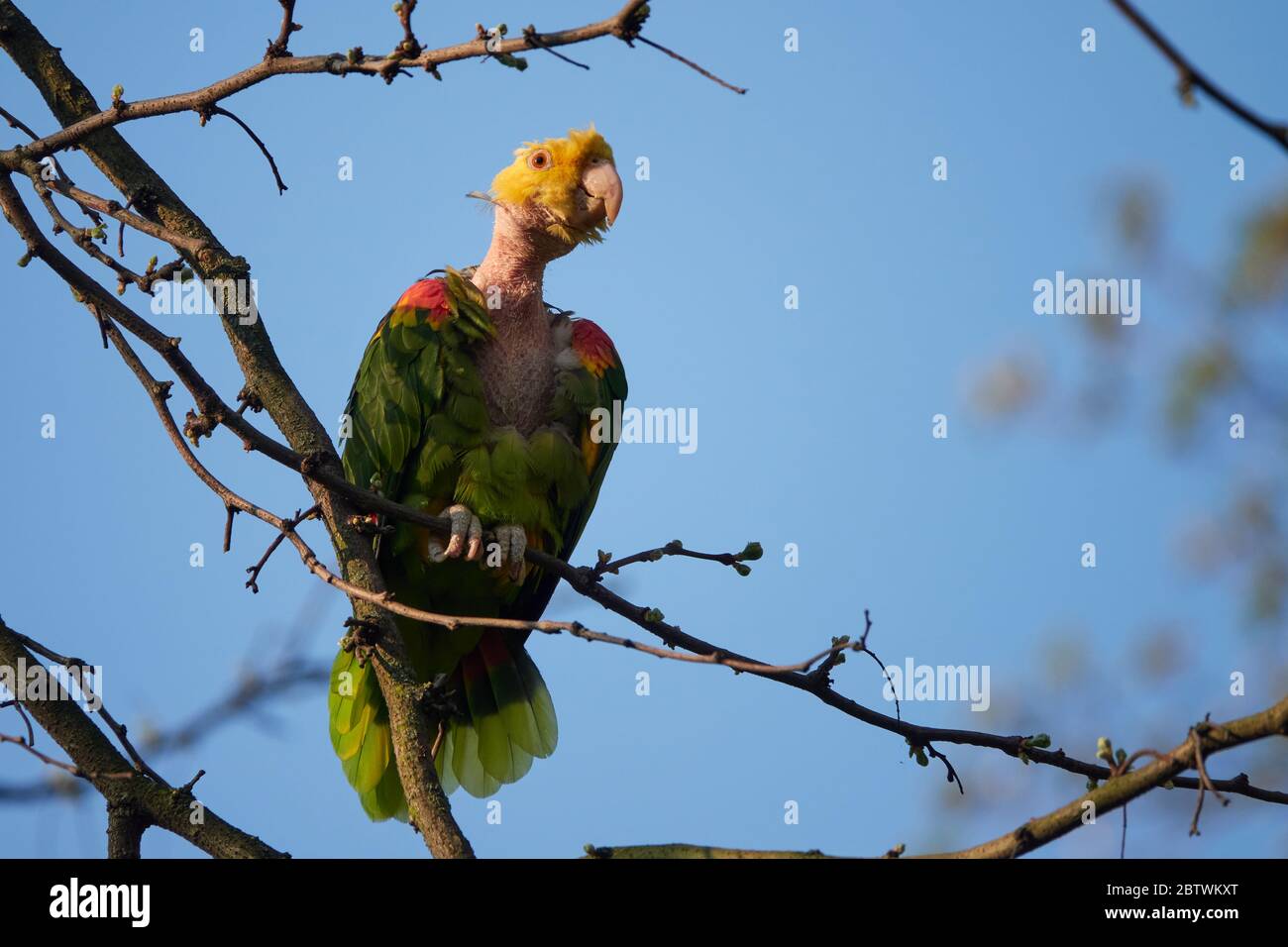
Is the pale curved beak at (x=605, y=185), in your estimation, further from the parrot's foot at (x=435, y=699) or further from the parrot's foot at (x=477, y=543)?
the parrot's foot at (x=435, y=699)

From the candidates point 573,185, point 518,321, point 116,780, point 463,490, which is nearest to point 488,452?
point 463,490

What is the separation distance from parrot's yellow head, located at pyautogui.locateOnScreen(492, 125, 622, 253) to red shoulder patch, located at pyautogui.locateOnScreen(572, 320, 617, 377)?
46 cm

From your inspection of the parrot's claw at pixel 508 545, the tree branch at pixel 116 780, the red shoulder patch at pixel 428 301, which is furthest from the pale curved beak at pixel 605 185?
the tree branch at pixel 116 780

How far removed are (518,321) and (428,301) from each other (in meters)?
0.45

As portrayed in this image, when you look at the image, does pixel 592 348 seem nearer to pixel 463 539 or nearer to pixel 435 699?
pixel 463 539

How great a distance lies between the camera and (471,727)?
6.10 metres

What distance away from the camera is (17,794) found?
364cm

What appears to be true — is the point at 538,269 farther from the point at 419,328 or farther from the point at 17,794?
the point at 17,794

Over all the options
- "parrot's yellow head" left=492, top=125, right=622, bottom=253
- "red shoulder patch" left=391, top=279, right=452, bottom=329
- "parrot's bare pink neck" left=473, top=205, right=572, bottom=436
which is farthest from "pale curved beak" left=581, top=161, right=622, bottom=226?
"red shoulder patch" left=391, top=279, right=452, bottom=329

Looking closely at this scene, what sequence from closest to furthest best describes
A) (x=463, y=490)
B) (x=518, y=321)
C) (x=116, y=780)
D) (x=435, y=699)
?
(x=116, y=780)
(x=435, y=699)
(x=463, y=490)
(x=518, y=321)

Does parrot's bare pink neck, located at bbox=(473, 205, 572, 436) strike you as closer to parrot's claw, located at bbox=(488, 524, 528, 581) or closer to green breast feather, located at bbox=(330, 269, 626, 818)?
green breast feather, located at bbox=(330, 269, 626, 818)

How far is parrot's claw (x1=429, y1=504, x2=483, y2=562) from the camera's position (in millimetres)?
5398

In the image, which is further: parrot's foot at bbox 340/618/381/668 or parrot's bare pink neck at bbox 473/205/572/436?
parrot's bare pink neck at bbox 473/205/572/436
